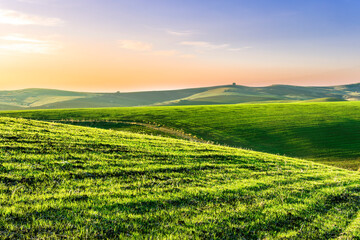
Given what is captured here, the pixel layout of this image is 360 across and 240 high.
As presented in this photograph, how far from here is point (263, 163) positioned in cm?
1641

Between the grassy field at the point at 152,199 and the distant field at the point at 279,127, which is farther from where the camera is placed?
the distant field at the point at 279,127

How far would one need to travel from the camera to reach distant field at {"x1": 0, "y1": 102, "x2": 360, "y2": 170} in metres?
35.8

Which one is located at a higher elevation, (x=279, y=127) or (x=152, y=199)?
(x=152, y=199)

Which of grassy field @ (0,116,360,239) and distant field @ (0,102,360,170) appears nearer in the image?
grassy field @ (0,116,360,239)

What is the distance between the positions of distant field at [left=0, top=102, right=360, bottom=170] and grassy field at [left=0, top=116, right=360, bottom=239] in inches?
→ 976

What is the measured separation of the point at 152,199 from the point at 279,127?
44026 millimetres

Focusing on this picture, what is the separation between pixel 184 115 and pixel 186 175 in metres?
45.6

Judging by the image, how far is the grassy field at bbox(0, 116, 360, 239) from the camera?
6379 mm

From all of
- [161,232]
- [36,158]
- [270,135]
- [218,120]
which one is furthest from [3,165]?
[218,120]

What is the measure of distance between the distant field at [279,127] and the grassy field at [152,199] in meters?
24.8

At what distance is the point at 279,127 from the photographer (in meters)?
47.0

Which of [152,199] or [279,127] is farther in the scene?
[279,127]

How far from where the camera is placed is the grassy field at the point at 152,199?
6.38 meters

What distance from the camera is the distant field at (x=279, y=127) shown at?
3581cm
